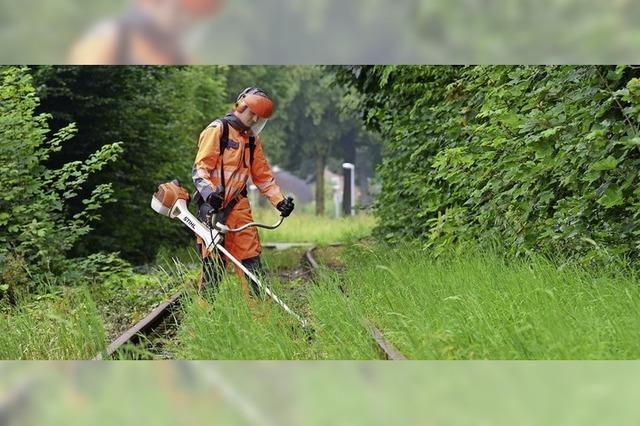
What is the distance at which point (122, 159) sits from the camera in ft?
66.8

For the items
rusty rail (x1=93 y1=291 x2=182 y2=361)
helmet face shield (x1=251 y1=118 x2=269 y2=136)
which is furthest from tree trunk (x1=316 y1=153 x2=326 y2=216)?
helmet face shield (x1=251 y1=118 x2=269 y2=136)

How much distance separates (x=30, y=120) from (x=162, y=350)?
5.48 metres

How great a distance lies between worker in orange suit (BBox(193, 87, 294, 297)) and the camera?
27.7 feet

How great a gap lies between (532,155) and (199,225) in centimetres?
353

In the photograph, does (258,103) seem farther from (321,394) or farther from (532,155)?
(321,394)

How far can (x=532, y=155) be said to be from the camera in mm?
10547

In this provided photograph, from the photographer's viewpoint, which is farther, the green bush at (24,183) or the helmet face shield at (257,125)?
the green bush at (24,183)

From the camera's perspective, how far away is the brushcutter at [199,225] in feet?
27.7

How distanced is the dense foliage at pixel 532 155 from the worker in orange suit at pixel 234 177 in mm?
2220

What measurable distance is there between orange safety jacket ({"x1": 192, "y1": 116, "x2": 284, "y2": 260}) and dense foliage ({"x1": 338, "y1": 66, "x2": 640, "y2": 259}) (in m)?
2.21

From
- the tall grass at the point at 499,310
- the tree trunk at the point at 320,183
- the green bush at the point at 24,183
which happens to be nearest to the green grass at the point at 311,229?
the tree trunk at the point at 320,183

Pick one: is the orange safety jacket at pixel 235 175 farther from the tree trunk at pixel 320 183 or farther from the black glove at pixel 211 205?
the tree trunk at pixel 320 183
